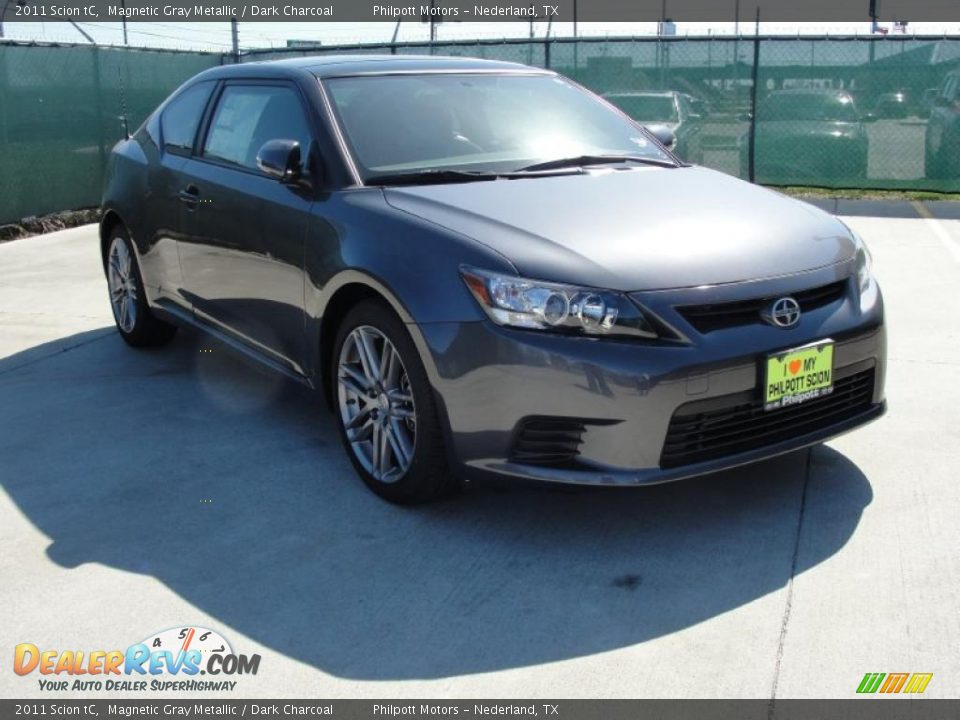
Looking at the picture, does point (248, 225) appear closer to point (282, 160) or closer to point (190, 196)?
point (282, 160)

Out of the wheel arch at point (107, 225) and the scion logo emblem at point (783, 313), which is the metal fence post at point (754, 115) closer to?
the wheel arch at point (107, 225)

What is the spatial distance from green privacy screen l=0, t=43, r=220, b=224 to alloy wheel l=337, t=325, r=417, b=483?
8.00 metres

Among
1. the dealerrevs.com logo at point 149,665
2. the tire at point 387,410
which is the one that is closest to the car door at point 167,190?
the tire at point 387,410

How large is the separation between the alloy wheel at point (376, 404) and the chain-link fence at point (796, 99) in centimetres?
973

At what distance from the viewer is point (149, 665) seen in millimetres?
3049

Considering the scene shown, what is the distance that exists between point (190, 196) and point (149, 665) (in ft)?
9.32

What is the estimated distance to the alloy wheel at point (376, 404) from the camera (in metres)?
3.95

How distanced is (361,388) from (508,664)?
147 cm

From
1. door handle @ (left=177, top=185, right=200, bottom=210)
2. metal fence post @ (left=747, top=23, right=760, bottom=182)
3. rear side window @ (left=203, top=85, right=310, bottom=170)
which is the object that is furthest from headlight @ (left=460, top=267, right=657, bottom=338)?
metal fence post @ (left=747, top=23, right=760, bottom=182)

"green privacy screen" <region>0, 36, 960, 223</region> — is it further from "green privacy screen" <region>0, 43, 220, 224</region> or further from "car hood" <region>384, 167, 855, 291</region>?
"car hood" <region>384, 167, 855, 291</region>

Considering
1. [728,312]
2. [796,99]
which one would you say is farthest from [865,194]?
[728,312]

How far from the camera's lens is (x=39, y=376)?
590 cm
